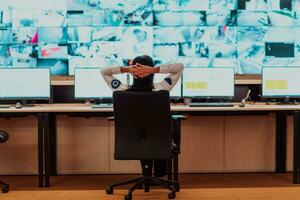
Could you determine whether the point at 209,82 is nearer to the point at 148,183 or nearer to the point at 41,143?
the point at 148,183

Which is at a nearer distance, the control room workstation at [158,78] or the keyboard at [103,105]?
the keyboard at [103,105]

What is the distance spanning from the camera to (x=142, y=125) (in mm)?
4164

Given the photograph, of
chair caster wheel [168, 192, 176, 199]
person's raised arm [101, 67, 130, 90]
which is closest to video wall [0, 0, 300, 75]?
person's raised arm [101, 67, 130, 90]

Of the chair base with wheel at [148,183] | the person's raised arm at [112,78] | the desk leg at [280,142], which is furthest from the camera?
the desk leg at [280,142]

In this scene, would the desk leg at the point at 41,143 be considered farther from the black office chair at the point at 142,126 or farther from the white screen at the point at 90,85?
the black office chair at the point at 142,126

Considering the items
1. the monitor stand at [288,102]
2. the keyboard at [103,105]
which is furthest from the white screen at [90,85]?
the monitor stand at [288,102]

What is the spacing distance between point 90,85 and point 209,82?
1.27 metres

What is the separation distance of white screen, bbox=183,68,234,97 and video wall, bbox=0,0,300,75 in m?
0.38

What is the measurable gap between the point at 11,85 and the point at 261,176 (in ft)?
9.36

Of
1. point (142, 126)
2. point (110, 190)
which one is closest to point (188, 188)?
point (110, 190)

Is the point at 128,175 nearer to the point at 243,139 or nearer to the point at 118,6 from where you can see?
the point at 243,139

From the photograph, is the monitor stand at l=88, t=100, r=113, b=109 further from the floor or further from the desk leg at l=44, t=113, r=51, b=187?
the floor

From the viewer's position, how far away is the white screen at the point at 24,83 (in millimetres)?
5285

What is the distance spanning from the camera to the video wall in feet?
18.5
